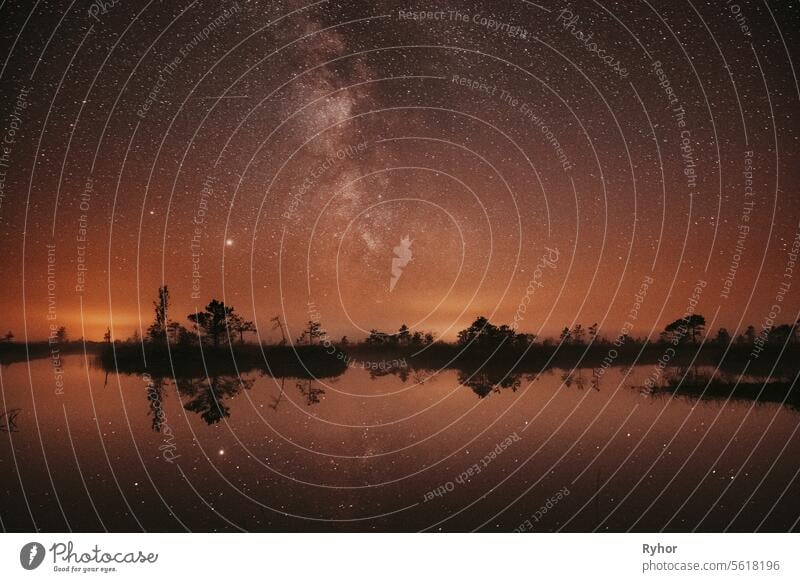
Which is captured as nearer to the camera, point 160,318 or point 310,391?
point 160,318

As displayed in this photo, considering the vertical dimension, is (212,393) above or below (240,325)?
below

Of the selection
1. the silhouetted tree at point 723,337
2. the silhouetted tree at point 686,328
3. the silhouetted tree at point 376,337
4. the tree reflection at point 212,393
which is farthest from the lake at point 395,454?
the silhouetted tree at point 723,337

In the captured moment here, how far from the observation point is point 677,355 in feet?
16.7

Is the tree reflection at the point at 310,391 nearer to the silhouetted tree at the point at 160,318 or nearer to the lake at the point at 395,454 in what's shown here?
the lake at the point at 395,454

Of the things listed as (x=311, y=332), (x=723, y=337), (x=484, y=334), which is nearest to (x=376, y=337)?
(x=311, y=332)

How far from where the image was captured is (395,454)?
5.10 metres

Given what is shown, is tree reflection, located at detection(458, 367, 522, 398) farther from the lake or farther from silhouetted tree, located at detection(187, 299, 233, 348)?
silhouetted tree, located at detection(187, 299, 233, 348)

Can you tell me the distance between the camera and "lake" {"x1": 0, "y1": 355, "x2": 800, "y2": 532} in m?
4.94

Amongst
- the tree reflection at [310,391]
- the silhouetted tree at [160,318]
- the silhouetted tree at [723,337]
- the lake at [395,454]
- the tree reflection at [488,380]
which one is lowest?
the lake at [395,454]

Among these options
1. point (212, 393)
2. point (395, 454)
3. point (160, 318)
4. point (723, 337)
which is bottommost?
point (395, 454)

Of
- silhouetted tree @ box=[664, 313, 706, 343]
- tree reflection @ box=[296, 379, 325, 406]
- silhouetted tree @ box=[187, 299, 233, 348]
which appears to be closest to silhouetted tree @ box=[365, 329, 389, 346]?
tree reflection @ box=[296, 379, 325, 406]

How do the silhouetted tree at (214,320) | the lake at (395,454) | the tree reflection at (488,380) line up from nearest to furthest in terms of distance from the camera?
the lake at (395,454)
the silhouetted tree at (214,320)
the tree reflection at (488,380)

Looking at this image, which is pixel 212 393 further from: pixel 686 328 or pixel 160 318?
pixel 686 328

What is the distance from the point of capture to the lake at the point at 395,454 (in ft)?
16.2
